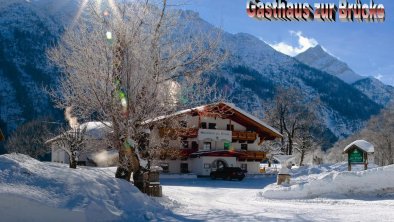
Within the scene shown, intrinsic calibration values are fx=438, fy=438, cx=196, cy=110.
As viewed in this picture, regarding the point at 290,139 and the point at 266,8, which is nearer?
the point at 266,8

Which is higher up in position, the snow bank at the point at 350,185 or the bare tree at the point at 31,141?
the bare tree at the point at 31,141

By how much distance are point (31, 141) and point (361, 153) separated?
60840mm

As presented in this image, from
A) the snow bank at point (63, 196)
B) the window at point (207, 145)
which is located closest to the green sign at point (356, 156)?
the window at point (207, 145)

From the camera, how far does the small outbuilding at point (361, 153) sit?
29484 millimetres

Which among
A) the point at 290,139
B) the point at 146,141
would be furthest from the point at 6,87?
the point at 146,141

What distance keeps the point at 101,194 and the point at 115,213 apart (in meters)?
0.94

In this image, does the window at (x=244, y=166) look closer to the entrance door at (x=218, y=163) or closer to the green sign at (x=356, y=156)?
the entrance door at (x=218, y=163)

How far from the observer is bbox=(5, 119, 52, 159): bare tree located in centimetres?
7356

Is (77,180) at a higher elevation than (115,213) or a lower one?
higher

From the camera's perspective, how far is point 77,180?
12.1m

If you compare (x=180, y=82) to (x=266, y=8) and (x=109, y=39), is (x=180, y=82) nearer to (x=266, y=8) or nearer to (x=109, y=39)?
(x=109, y=39)

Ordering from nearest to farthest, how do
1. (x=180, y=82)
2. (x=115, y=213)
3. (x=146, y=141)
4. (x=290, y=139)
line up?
(x=115, y=213) < (x=180, y=82) < (x=146, y=141) < (x=290, y=139)

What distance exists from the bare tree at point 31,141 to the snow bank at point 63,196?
202 ft

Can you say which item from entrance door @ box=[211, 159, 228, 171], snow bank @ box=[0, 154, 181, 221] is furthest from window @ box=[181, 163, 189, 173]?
snow bank @ box=[0, 154, 181, 221]
